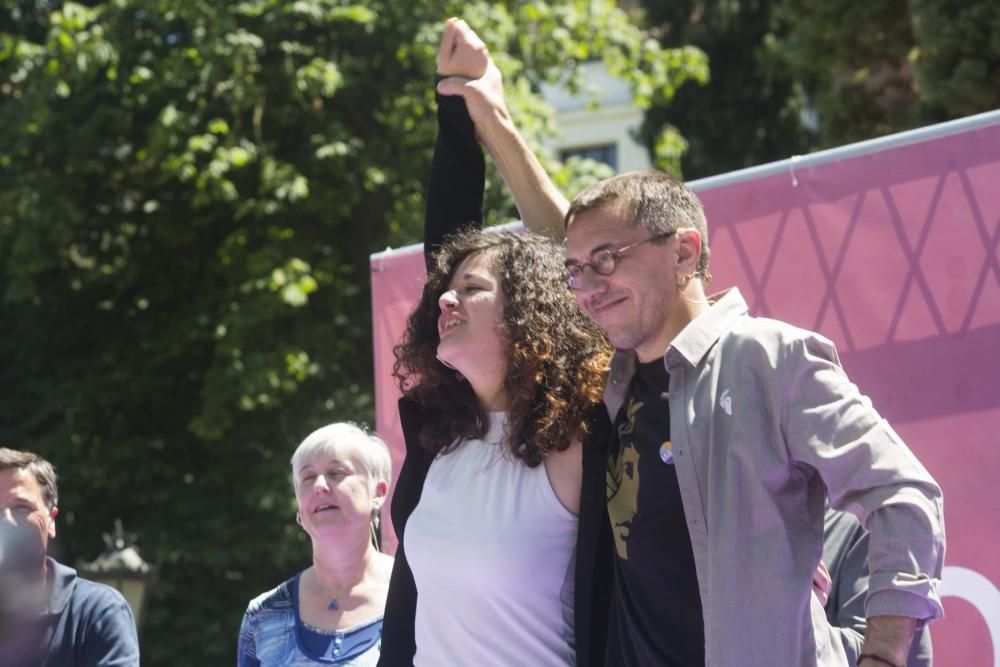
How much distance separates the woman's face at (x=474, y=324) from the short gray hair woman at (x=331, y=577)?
38.4 inches

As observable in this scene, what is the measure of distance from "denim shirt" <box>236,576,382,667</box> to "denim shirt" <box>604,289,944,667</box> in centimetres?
161

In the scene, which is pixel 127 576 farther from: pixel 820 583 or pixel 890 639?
pixel 890 639

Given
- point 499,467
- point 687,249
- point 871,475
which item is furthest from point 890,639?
point 499,467

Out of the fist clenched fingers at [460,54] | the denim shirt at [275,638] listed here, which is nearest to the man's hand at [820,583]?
the fist clenched fingers at [460,54]

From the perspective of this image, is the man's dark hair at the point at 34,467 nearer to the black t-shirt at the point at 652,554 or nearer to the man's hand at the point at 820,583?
the black t-shirt at the point at 652,554

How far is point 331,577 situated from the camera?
12.3 ft

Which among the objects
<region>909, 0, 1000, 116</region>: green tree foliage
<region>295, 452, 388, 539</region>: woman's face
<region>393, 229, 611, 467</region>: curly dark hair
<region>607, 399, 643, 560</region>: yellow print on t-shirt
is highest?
<region>909, 0, 1000, 116</region>: green tree foliage

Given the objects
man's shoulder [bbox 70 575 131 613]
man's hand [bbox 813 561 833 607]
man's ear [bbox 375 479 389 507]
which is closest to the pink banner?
man's hand [bbox 813 561 833 607]

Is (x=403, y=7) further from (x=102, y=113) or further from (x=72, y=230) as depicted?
(x=72, y=230)

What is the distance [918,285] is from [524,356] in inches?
45.4

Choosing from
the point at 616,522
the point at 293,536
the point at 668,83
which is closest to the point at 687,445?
the point at 616,522

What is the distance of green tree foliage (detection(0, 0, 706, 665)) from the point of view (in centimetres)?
1035

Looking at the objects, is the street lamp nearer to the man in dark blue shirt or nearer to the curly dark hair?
the man in dark blue shirt

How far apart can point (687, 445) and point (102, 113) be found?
9.52 meters
